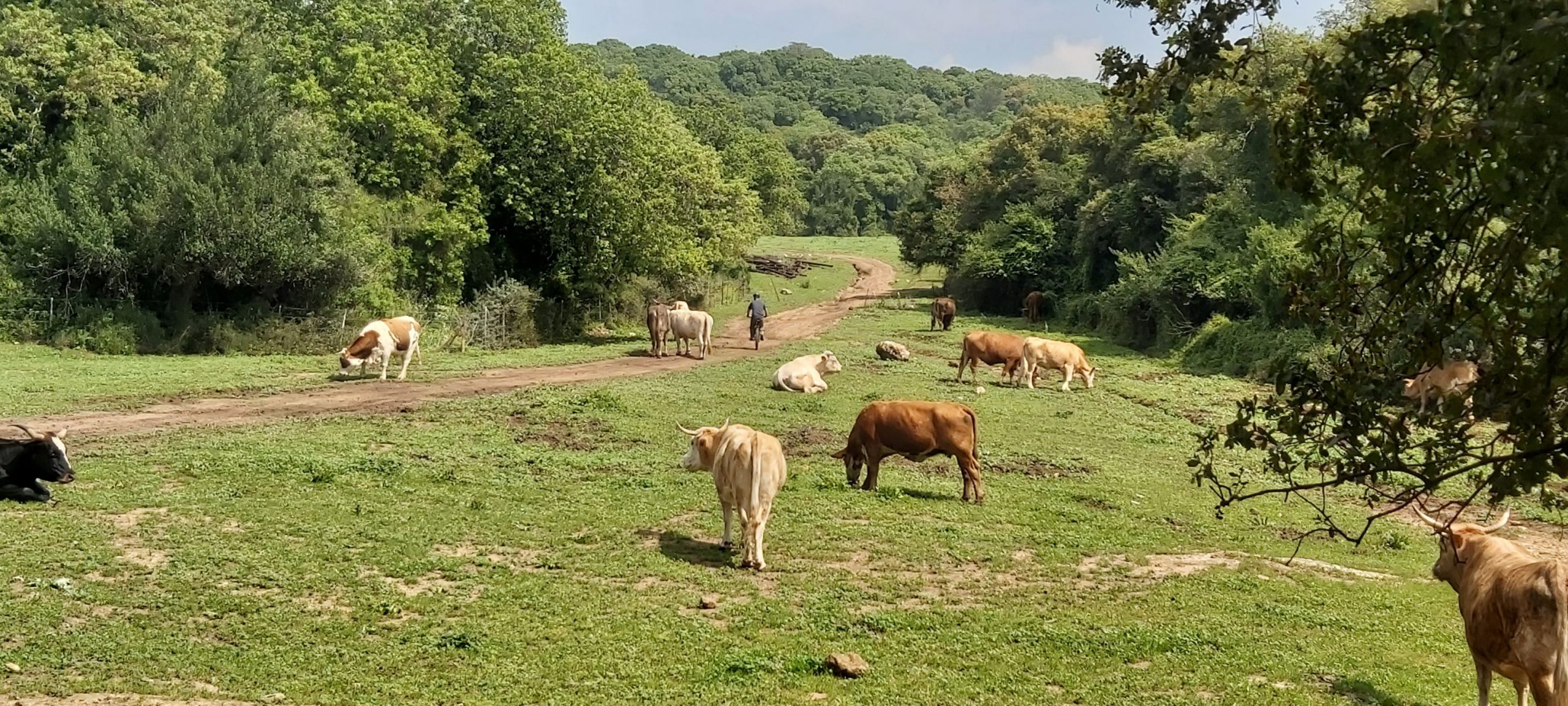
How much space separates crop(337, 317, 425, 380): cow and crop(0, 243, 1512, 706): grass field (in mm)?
6789

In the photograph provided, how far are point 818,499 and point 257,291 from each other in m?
21.7

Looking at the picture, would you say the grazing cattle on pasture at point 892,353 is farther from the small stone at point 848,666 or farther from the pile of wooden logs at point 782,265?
Answer: the pile of wooden logs at point 782,265

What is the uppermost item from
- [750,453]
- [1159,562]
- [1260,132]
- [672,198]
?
[1260,132]

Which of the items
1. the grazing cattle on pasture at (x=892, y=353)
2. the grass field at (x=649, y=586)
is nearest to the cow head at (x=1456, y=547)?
the grass field at (x=649, y=586)

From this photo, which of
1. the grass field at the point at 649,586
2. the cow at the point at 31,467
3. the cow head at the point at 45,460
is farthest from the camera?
the cow head at the point at 45,460

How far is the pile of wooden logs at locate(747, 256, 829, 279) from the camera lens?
69.4m

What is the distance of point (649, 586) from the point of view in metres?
10.4

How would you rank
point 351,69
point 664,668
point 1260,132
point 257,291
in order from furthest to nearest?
point 1260,132 → point 351,69 → point 257,291 → point 664,668

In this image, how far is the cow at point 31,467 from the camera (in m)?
12.3

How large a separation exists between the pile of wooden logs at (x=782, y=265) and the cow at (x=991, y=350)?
40.4 meters

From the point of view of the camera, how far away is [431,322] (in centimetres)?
3262

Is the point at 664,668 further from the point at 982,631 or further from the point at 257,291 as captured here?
the point at 257,291

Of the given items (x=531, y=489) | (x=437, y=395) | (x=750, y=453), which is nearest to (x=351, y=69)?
(x=437, y=395)

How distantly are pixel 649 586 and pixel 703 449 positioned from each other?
2.08m
